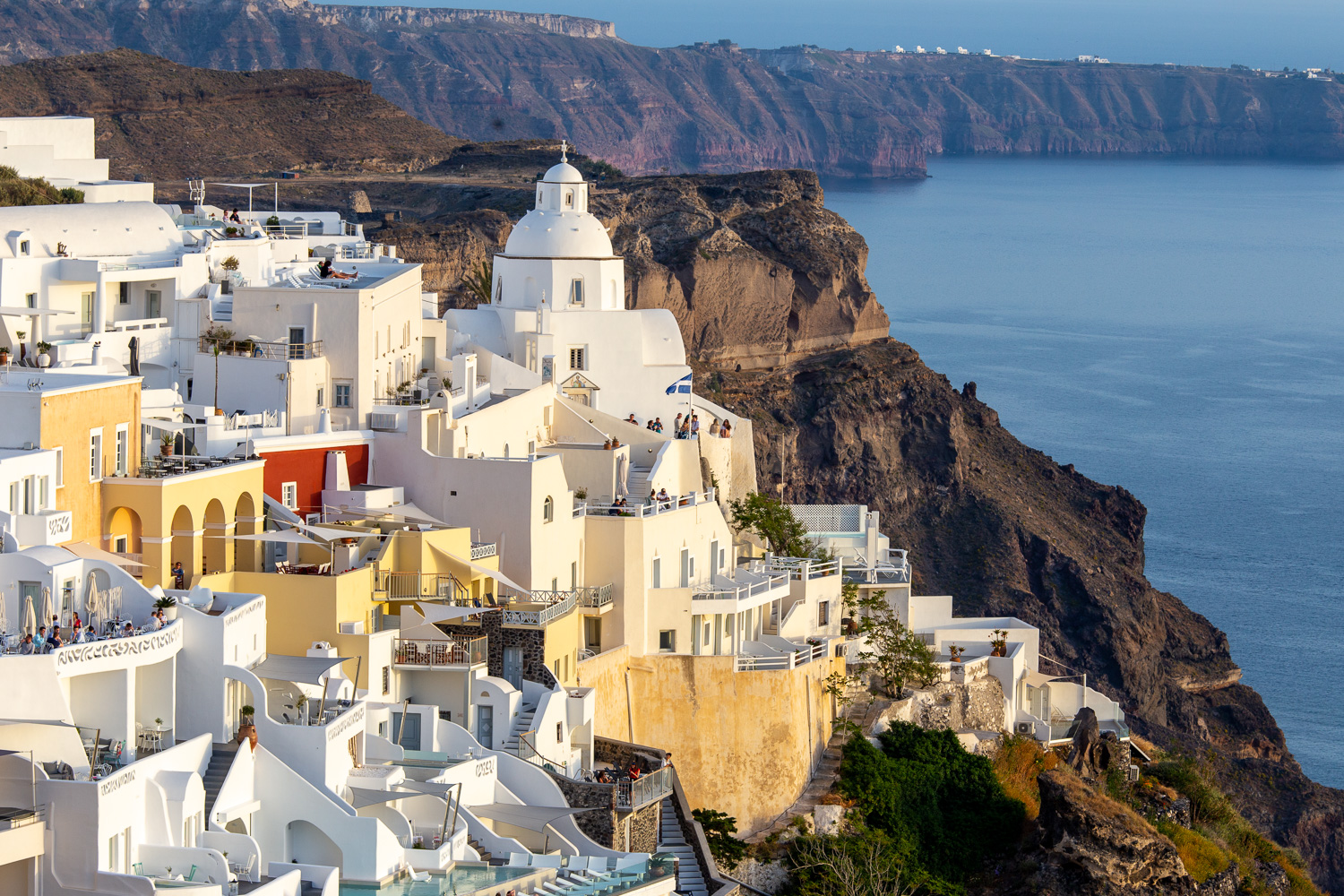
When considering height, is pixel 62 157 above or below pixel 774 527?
above

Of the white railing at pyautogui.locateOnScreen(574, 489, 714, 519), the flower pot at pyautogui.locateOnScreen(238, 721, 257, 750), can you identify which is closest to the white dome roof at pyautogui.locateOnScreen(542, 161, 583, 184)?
the white railing at pyautogui.locateOnScreen(574, 489, 714, 519)

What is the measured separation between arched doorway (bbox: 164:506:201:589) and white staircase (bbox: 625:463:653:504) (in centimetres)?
1342

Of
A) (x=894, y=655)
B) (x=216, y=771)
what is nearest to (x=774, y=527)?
(x=894, y=655)

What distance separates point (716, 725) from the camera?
48094mm

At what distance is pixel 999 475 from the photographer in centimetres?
11681

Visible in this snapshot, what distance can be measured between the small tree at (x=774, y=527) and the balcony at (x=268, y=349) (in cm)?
1239

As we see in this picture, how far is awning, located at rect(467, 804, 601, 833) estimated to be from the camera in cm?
3981

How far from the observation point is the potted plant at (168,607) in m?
35.6

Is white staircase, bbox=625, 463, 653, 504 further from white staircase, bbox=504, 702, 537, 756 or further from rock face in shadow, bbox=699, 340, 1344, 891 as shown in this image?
rock face in shadow, bbox=699, 340, 1344, 891

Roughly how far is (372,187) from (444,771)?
94.1m

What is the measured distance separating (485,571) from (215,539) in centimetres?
562

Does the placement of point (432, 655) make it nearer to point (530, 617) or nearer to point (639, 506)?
point (530, 617)

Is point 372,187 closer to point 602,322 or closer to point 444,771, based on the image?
point 602,322

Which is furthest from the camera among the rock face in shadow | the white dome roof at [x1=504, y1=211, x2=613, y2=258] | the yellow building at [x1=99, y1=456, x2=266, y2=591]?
the rock face in shadow
